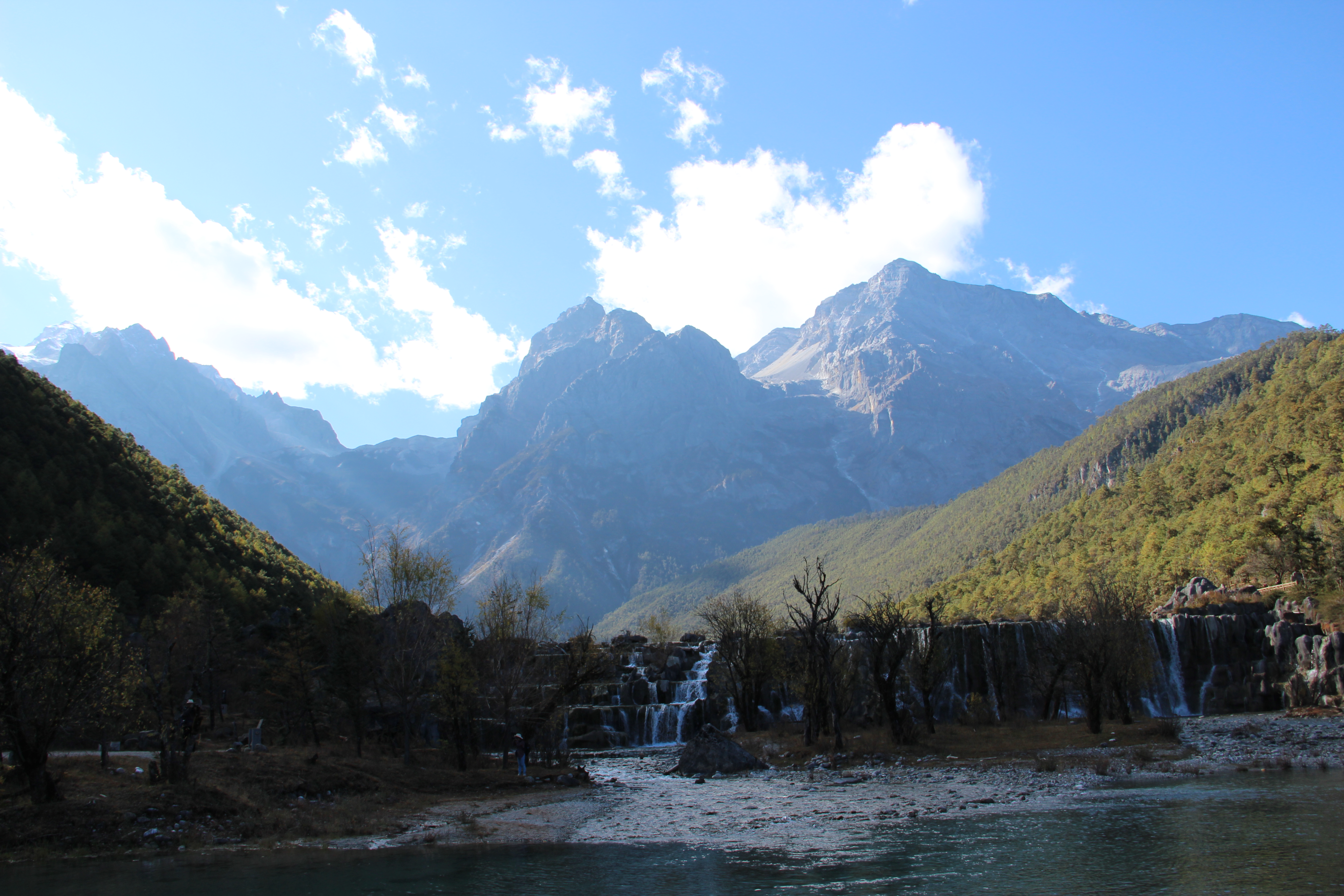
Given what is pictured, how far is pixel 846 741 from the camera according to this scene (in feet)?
174

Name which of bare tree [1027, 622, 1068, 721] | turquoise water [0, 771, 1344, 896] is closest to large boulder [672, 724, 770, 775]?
turquoise water [0, 771, 1344, 896]

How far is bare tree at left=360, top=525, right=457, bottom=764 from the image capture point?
40.7 m

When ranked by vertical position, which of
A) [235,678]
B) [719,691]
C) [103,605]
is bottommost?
[719,691]

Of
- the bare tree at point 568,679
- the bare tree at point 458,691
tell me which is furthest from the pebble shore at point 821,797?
the bare tree at point 458,691

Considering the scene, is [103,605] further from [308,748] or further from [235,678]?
[235,678]

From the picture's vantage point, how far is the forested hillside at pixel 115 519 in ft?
192

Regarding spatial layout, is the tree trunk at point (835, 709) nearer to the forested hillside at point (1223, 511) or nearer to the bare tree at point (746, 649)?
the bare tree at point (746, 649)

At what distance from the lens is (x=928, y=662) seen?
53312 millimetres

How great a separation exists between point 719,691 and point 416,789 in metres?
52.6

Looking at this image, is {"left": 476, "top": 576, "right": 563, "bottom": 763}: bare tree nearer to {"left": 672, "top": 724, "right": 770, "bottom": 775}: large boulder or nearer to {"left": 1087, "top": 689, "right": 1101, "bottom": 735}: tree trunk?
{"left": 672, "top": 724, "right": 770, "bottom": 775}: large boulder

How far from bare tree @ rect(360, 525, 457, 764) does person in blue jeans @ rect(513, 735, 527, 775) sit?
5817mm

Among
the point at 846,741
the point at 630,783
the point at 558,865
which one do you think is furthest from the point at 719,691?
the point at 558,865

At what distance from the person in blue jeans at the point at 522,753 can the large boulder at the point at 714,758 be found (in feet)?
31.6

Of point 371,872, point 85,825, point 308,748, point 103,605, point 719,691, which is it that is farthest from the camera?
point 719,691
